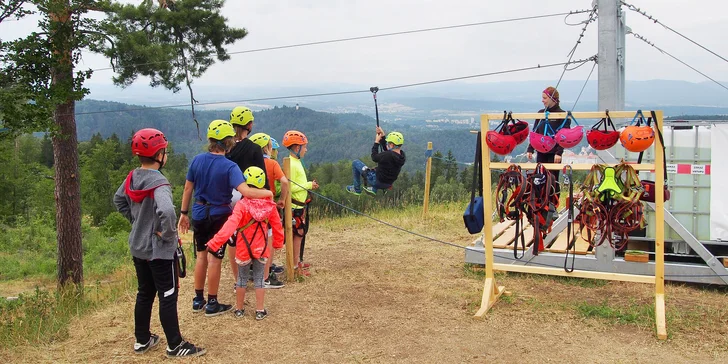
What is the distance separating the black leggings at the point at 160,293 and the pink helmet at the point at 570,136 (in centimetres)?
370

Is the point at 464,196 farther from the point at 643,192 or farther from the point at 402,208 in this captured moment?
the point at 643,192

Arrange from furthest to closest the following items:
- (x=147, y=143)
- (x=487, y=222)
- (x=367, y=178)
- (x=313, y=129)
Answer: (x=313, y=129), (x=367, y=178), (x=487, y=222), (x=147, y=143)

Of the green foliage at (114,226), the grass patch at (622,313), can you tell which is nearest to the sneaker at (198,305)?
the grass patch at (622,313)

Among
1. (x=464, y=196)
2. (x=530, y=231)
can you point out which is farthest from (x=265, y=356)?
(x=464, y=196)

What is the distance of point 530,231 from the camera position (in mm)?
9336

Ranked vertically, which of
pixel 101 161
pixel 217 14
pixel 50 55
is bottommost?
pixel 101 161

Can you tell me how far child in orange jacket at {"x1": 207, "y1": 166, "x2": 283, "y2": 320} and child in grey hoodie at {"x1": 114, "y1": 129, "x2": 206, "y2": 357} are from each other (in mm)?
681

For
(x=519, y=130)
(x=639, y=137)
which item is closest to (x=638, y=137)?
(x=639, y=137)

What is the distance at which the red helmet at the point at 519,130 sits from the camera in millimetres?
5957

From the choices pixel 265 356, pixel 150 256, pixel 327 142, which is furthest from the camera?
pixel 327 142

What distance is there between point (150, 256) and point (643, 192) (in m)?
4.51

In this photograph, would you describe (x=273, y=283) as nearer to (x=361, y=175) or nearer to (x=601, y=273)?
(x=361, y=175)

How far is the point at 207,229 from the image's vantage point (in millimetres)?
5762

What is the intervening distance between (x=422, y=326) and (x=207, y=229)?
Result: 88.7 inches
